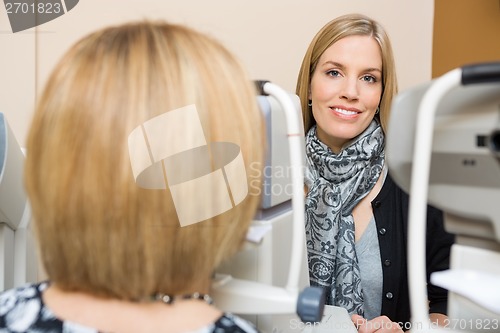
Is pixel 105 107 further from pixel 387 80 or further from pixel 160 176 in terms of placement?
pixel 387 80

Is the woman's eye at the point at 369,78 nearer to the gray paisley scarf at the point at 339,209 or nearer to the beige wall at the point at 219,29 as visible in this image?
the gray paisley scarf at the point at 339,209

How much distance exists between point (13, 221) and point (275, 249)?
0.57m

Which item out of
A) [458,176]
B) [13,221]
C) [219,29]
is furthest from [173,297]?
[219,29]

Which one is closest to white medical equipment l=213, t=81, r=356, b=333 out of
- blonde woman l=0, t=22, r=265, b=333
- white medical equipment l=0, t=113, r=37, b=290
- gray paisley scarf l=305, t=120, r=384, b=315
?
blonde woman l=0, t=22, r=265, b=333

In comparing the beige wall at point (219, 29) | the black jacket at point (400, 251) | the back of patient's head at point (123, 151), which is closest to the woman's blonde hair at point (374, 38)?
the black jacket at point (400, 251)

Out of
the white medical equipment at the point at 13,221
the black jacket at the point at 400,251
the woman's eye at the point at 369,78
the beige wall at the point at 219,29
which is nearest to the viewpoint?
the white medical equipment at the point at 13,221

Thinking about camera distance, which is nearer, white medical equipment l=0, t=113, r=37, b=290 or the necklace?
the necklace

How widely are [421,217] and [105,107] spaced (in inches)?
16.7

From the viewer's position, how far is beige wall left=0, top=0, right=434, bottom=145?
80.0 inches

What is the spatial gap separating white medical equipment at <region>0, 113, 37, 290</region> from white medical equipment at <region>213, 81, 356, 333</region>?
0.47m

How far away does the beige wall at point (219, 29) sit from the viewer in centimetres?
203

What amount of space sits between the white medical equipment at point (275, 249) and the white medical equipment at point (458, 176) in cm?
14

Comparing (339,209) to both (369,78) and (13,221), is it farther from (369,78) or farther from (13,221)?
(13,221)

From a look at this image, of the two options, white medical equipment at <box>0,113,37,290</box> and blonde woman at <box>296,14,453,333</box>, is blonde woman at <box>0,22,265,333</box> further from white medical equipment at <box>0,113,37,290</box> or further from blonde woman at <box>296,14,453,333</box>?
blonde woman at <box>296,14,453,333</box>
